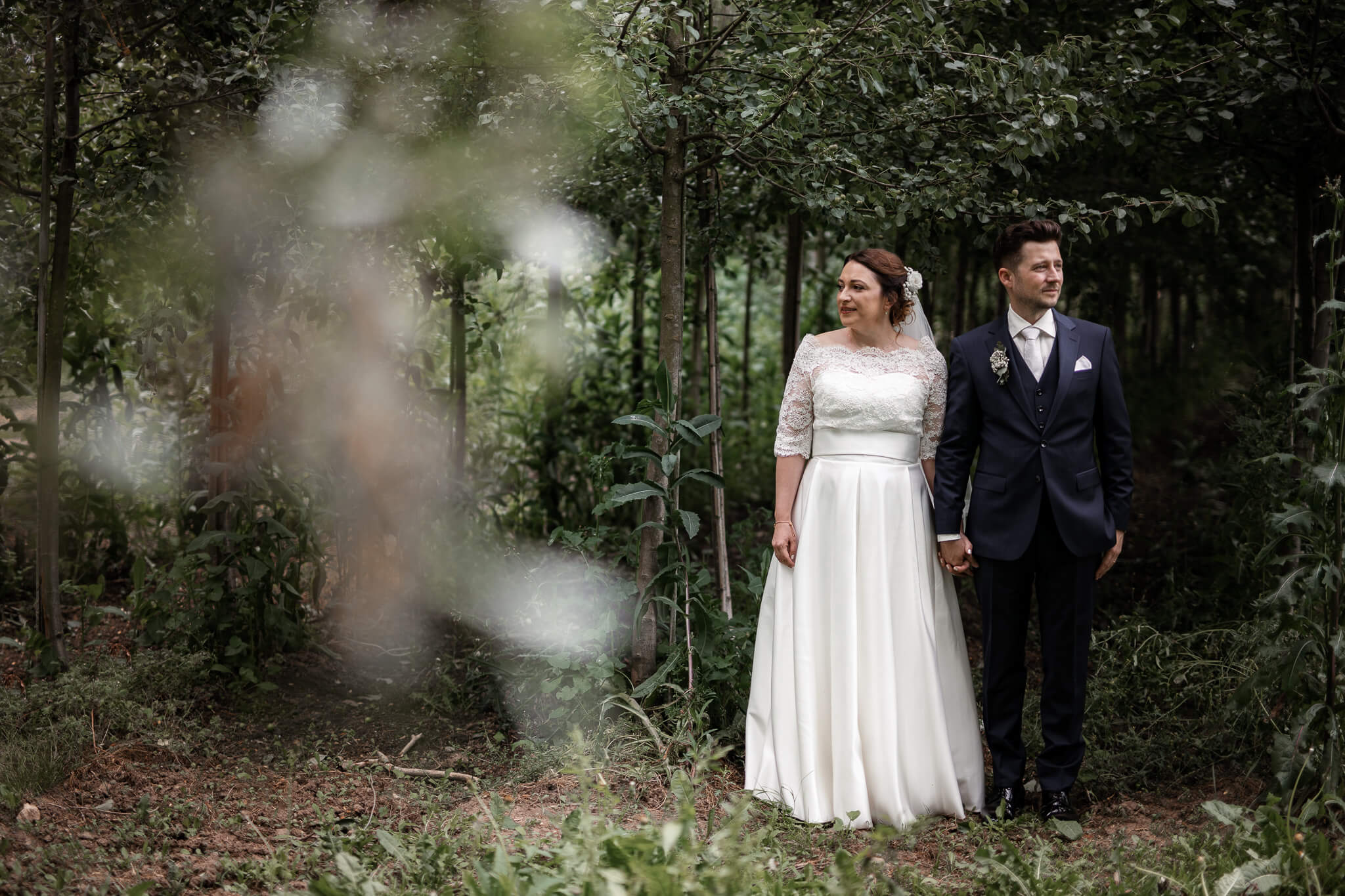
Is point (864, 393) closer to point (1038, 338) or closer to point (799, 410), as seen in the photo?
point (799, 410)

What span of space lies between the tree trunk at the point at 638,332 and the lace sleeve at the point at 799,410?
2616 millimetres

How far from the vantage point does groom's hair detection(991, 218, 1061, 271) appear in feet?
10.1

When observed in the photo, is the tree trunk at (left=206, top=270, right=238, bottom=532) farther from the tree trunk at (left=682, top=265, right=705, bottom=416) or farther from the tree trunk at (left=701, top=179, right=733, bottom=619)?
the tree trunk at (left=682, top=265, right=705, bottom=416)

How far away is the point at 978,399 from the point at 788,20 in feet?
5.19

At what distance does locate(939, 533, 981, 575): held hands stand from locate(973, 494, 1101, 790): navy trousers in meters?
0.05

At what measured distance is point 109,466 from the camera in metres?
5.10

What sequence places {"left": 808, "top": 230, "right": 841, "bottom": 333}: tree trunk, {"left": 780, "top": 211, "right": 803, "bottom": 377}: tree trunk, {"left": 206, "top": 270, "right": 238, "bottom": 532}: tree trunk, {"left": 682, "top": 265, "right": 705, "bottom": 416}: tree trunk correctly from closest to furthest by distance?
{"left": 206, "top": 270, "right": 238, "bottom": 532}: tree trunk
{"left": 780, "top": 211, "right": 803, "bottom": 377}: tree trunk
{"left": 682, "top": 265, "right": 705, "bottom": 416}: tree trunk
{"left": 808, "top": 230, "right": 841, "bottom": 333}: tree trunk

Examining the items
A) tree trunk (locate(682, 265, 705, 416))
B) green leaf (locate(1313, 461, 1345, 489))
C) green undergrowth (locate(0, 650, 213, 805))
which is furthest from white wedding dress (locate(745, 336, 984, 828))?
tree trunk (locate(682, 265, 705, 416))

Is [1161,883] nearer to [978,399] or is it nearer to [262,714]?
[978,399]

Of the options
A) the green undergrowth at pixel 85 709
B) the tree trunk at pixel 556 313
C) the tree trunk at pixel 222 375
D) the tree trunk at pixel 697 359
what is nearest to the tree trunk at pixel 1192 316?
the tree trunk at pixel 697 359

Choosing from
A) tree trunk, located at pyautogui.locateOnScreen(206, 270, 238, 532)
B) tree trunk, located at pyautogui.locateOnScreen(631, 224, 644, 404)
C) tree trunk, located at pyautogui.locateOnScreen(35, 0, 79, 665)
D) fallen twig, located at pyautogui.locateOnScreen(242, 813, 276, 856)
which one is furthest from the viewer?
tree trunk, located at pyautogui.locateOnScreen(631, 224, 644, 404)

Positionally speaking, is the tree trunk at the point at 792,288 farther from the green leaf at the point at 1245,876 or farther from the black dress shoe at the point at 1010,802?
the green leaf at the point at 1245,876

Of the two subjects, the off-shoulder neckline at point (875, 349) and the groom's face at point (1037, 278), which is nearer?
the groom's face at point (1037, 278)

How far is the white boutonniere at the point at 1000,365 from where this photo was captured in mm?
3102
